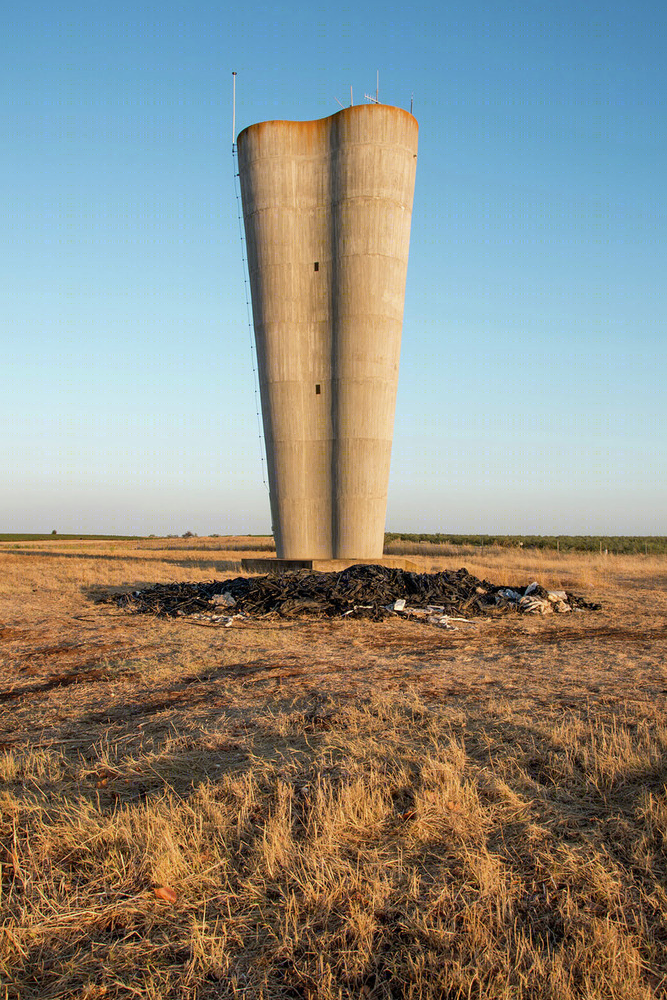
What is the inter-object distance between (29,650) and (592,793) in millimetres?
8729

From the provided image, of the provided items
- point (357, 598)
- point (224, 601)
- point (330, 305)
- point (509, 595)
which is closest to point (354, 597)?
point (357, 598)

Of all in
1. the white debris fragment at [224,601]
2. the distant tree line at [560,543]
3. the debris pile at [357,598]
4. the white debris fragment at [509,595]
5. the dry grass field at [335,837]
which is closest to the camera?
the dry grass field at [335,837]

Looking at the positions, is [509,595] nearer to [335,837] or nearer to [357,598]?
[357,598]

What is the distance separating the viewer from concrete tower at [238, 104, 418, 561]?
22.9 meters

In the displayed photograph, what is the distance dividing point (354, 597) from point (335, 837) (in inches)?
385

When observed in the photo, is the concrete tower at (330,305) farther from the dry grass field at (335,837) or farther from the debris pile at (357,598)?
the dry grass field at (335,837)

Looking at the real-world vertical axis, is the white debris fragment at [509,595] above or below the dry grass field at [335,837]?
above

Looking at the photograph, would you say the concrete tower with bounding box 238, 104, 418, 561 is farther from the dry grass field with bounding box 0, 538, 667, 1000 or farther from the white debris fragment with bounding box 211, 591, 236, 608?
the dry grass field with bounding box 0, 538, 667, 1000

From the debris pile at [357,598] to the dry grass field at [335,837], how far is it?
525cm

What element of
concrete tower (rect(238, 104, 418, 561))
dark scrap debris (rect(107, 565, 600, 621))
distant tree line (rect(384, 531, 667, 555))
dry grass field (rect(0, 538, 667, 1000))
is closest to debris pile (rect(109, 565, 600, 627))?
dark scrap debris (rect(107, 565, 600, 621))

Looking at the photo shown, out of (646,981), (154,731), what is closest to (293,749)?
(154,731)

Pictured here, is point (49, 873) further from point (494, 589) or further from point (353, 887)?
point (494, 589)

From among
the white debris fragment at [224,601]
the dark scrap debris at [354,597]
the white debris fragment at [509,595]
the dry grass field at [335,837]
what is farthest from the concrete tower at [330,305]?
the dry grass field at [335,837]

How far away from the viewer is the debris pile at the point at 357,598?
13125 millimetres
